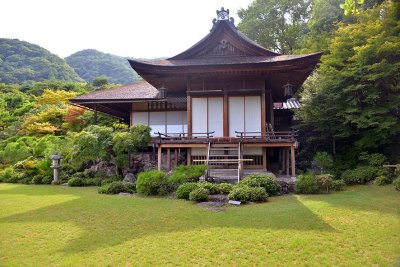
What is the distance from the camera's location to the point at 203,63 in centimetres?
1596

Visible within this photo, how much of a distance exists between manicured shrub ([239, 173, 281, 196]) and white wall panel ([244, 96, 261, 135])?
15.0 feet

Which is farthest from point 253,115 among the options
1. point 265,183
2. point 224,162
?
point 265,183

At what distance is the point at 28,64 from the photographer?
2788 inches

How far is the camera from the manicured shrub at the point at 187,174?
1304 centimetres

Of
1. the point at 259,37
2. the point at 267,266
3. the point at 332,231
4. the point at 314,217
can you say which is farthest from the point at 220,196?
the point at 259,37

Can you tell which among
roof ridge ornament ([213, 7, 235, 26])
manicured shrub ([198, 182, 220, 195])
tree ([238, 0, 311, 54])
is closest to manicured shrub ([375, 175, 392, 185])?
manicured shrub ([198, 182, 220, 195])

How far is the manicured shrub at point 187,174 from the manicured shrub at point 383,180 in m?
8.65

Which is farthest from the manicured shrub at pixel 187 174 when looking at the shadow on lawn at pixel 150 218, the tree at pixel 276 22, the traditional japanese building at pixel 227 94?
the tree at pixel 276 22

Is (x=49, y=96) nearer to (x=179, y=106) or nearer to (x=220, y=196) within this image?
(x=179, y=106)

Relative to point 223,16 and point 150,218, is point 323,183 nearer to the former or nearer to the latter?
point 150,218

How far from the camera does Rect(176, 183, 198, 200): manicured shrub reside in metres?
11.8

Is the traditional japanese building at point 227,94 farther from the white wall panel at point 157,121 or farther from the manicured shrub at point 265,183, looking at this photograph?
the white wall panel at point 157,121

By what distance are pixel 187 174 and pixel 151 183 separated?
5.29ft

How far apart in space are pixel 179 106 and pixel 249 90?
5701mm
